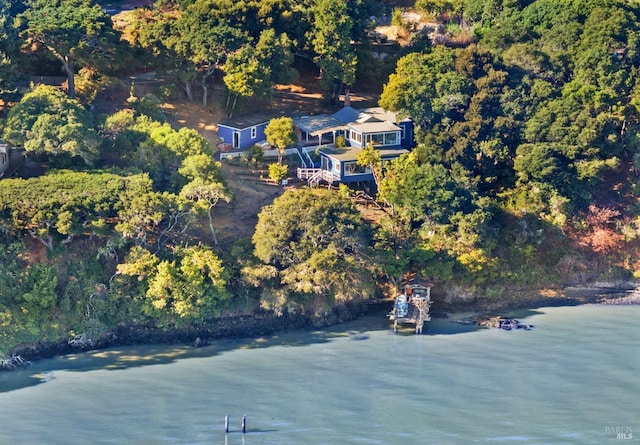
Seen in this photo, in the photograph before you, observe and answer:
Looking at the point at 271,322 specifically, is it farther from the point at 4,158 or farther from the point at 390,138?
the point at 4,158

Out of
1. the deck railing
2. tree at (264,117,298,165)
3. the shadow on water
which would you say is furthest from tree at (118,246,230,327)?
tree at (264,117,298,165)

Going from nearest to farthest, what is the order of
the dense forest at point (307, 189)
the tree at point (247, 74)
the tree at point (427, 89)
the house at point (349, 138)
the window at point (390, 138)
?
the dense forest at point (307, 189) → the tree at point (427, 89) → the house at point (349, 138) → the tree at point (247, 74) → the window at point (390, 138)

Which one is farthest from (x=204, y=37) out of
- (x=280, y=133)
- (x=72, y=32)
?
(x=72, y=32)

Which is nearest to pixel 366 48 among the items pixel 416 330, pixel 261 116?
pixel 261 116

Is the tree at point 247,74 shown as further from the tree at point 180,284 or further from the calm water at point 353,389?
the calm water at point 353,389

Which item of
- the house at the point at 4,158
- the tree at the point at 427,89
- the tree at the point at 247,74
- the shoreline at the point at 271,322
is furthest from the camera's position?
the tree at the point at 247,74

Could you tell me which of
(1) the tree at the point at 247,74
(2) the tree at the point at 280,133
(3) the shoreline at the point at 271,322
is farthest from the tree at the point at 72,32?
(3) the shoreline at the point at 271,322
